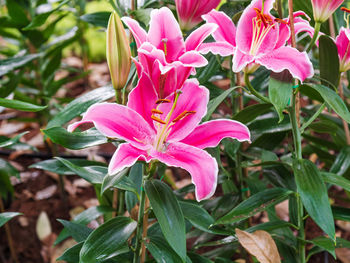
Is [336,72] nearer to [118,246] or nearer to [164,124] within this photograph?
[164,124]

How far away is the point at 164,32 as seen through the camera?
2.08 ft

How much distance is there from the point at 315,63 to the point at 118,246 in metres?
0.65

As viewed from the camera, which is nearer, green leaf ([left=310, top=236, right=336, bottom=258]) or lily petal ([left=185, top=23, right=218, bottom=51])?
lily petal ([left=185, top=23, right=218, bottom=51])

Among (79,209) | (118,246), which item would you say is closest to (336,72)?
(118,246)

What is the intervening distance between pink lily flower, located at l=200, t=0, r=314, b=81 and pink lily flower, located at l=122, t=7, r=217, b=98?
5 cm

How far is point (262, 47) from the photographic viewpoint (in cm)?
69

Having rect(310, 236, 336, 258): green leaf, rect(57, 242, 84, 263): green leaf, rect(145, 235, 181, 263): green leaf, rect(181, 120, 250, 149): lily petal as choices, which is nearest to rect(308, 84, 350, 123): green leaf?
rect(181, 120, 250, 149): lily petal

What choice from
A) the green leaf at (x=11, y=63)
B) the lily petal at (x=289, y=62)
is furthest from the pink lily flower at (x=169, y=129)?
the green leaf at (x=11, y=63)

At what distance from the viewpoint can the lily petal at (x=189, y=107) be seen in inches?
25.2

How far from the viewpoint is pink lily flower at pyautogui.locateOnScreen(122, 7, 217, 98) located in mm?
611

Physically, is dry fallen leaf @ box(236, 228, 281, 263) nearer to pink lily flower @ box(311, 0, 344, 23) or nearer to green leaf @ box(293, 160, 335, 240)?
green leaf @ box(293, 160, 335, 240)

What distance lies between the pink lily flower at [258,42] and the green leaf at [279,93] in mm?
31

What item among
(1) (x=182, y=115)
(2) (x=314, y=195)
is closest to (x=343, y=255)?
(2) (x=314, y=195)

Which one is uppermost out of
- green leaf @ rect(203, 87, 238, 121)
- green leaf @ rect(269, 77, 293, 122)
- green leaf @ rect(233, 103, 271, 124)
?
green leaf @ rect(269, 77, 293, 122)
